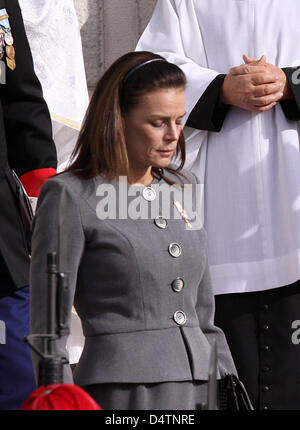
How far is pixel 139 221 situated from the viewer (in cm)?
336

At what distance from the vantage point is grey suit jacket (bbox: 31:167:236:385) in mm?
3162

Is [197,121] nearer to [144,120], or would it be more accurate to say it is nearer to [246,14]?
[246,14]

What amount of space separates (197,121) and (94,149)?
1.06m

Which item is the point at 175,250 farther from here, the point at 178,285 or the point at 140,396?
the point at 140,396

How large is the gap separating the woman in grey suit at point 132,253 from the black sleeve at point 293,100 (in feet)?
3.03

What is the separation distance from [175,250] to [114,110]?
444 mm

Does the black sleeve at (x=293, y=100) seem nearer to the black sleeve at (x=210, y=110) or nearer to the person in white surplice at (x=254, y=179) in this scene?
the person in white surplice at (x=254, y=179)

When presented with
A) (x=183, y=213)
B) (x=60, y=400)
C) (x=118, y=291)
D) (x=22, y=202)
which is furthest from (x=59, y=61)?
(x=60, y=400)

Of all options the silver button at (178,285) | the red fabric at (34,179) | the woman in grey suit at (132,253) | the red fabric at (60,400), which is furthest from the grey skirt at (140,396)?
the red fabric at (34,179)

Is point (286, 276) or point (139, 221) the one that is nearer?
point (139, 221)

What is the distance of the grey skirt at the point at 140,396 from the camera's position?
314 centimetres

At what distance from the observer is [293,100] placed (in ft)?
14.1
